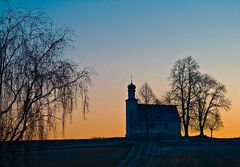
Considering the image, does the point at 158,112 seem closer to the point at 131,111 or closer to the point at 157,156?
the point at 131,111

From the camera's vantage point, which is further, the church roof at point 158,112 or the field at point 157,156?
the church roof at point 158,112

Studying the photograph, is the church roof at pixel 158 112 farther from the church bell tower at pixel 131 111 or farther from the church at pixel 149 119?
the church bell tower at pixel 131 111

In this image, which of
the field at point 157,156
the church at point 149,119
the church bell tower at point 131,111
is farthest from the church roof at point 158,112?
the field at point 157,156

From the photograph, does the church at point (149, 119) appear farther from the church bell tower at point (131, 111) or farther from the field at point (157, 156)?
the field at point (157, 156)

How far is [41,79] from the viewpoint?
1952 cm

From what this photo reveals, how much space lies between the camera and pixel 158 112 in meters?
81.7

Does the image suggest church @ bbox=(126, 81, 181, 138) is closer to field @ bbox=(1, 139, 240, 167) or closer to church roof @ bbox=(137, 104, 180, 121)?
church roof @ bbox=(137, 104, 180, 121)

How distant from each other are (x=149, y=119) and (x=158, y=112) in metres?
2.11

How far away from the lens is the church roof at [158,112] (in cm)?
7956

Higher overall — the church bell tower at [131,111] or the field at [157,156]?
the church bell tower at [131,111]

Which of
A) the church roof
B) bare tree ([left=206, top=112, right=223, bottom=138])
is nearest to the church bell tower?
the church roof

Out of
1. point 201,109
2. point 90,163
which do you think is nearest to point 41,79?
point 90,163

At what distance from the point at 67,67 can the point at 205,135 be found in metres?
56.3

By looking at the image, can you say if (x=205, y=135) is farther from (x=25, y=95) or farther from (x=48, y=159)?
(x=25, y=95)
